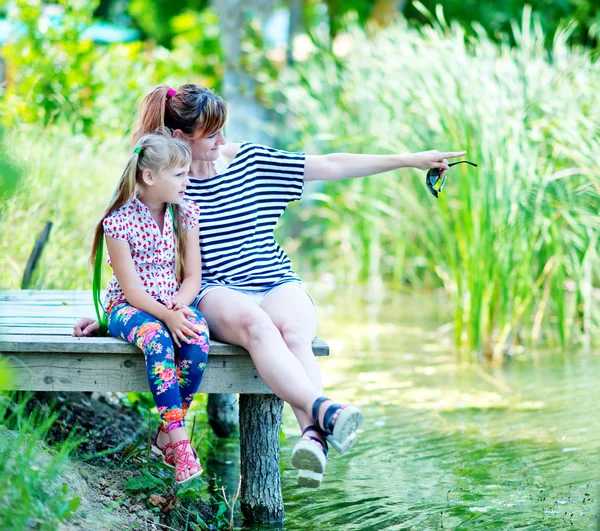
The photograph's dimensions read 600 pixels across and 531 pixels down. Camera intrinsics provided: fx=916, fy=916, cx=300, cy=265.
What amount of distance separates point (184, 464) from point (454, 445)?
1.65 meters

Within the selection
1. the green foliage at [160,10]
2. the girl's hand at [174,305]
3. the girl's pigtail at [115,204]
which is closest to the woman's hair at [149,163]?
the girl's pigtail at [115,204]

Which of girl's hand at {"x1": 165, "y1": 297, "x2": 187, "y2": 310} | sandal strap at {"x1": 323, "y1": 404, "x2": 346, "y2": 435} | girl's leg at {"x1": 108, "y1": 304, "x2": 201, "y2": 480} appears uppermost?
girl's hand at {"x1": 165, "y1": 297, "x2": 187, "y2": 310}

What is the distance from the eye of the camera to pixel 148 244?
303 cm

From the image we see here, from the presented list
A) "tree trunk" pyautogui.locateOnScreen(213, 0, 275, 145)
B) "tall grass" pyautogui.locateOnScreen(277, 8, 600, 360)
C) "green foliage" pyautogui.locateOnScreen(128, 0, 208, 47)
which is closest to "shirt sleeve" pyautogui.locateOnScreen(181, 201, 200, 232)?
"tall grass" pyautogui.locateOnScreen(277, 8, 600, 360)

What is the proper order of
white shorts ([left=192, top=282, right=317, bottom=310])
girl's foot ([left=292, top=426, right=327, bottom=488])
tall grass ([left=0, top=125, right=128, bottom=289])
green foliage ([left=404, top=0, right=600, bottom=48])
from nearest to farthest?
girl's foot ([left=292, top=426, right=327, bottom=488]), white shorts ([left=192, top=282, right=317, bottom=310]), tall grass ([left=0, top=125, right=128, bottom=289]), green foliage ([left=404, top=0, right=600, bottom=48])

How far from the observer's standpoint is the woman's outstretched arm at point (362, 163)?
3.26 meters

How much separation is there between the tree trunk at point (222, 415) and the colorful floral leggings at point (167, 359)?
→ 1.36 m

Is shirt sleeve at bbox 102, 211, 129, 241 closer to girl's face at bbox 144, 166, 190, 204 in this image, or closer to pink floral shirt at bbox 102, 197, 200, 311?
pink floral shirt at bbox 102, 197, 200, 311

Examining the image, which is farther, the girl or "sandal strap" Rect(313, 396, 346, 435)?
the girl

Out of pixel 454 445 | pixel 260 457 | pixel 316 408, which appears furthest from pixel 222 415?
pixel 316 408

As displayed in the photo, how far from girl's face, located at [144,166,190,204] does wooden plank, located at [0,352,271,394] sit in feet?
1.77

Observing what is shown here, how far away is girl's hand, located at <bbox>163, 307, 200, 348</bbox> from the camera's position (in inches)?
110

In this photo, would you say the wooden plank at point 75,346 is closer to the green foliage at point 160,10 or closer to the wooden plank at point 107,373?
the wooden plank at point 107,373

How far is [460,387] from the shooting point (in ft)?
16.7
